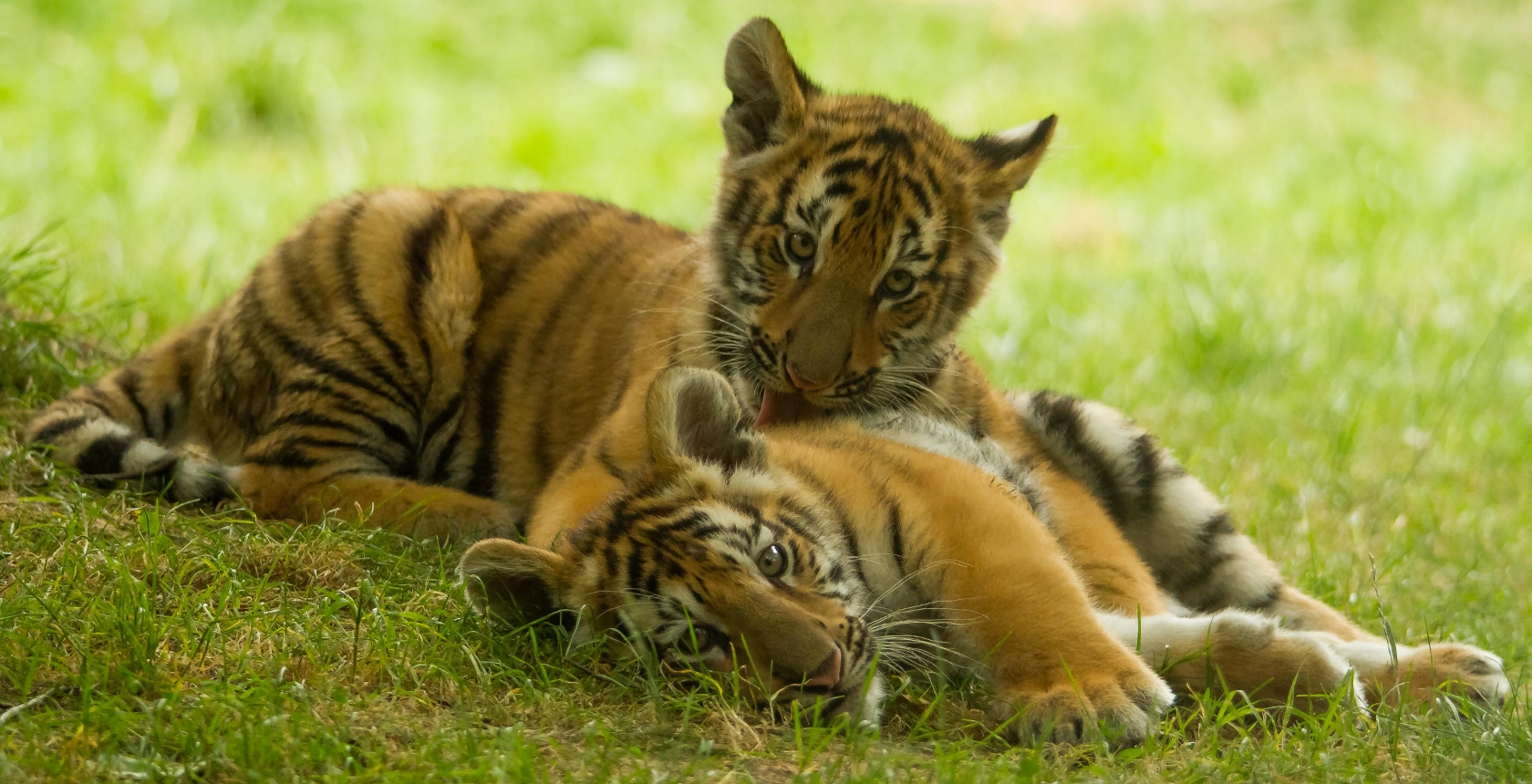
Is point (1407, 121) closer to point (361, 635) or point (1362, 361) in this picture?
point (1362, 361)

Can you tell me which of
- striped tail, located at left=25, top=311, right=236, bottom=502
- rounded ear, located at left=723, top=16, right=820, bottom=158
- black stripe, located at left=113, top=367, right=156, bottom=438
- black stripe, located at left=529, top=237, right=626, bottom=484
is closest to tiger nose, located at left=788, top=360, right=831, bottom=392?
rounded ear, located at left=723, top=16, right=820, bottom=158

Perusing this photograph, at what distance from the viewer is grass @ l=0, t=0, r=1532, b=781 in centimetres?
250

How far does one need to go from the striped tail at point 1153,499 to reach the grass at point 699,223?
279 millimetres

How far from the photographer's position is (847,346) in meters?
3.58

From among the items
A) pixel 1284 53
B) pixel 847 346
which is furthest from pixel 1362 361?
pixel 1284 53

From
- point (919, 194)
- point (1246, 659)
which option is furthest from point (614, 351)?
point (1246, 659)

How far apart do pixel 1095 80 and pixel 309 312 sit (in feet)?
21.2

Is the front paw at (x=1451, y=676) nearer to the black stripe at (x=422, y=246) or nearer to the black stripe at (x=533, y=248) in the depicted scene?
the black stripe at (x=533, y=248)

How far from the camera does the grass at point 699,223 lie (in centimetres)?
250

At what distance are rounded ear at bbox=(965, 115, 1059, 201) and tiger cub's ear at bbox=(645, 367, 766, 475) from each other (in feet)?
A: 4.14

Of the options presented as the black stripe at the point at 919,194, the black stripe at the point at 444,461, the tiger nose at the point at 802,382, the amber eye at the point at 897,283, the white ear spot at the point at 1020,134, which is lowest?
the black stripe at the point at 444,461

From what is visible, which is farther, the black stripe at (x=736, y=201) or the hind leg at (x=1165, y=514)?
the black stripe at (x=736, y=201)

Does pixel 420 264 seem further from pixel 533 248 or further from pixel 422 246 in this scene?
pixel 533 248

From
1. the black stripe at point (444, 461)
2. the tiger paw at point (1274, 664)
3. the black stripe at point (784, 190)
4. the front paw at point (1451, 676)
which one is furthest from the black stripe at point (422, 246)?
the front paw at point (1451, 676)
